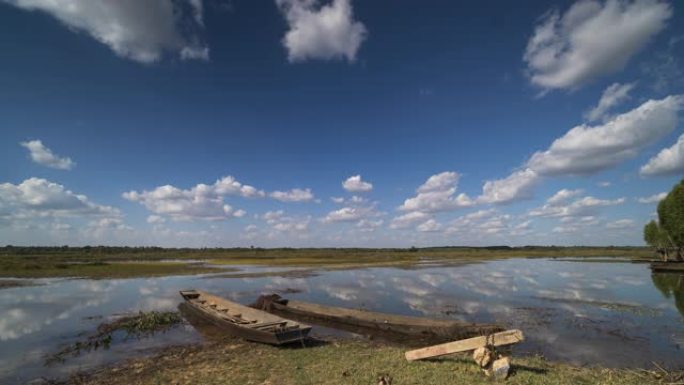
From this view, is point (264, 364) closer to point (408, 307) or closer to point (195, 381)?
point (195, 381)

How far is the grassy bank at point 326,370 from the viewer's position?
9344 mm

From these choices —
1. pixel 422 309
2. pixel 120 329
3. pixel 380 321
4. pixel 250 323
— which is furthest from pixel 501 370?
pixel 120 329

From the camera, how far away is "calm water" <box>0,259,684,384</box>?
1334 centimetres

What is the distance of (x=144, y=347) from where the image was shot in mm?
14633

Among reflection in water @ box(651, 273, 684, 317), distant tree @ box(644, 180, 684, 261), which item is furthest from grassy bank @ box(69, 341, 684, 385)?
distant tree @ box(644, 180, 684, 261)

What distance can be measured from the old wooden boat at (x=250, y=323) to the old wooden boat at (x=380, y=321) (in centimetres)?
279

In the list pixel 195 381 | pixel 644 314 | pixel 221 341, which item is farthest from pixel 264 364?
pixel 644 314

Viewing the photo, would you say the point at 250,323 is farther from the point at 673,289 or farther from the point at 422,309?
the point at 673,289

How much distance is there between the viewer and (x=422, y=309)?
22.6m

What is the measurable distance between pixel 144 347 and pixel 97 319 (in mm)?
7675

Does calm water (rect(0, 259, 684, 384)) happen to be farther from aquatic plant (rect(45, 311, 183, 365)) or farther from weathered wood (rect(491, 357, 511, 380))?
weathered wood (rect(491, 357, 511, 380))

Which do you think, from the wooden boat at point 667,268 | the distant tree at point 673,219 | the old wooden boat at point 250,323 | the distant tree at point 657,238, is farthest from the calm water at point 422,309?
the distant tree at point 657,238

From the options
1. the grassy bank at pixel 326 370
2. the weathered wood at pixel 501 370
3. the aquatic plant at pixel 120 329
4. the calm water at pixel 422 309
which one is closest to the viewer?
the weathered wood at pixel 501 370

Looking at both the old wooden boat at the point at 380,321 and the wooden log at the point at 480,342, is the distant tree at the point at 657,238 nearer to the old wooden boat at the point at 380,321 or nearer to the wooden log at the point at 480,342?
the old wooden boat at the point at 380,321
